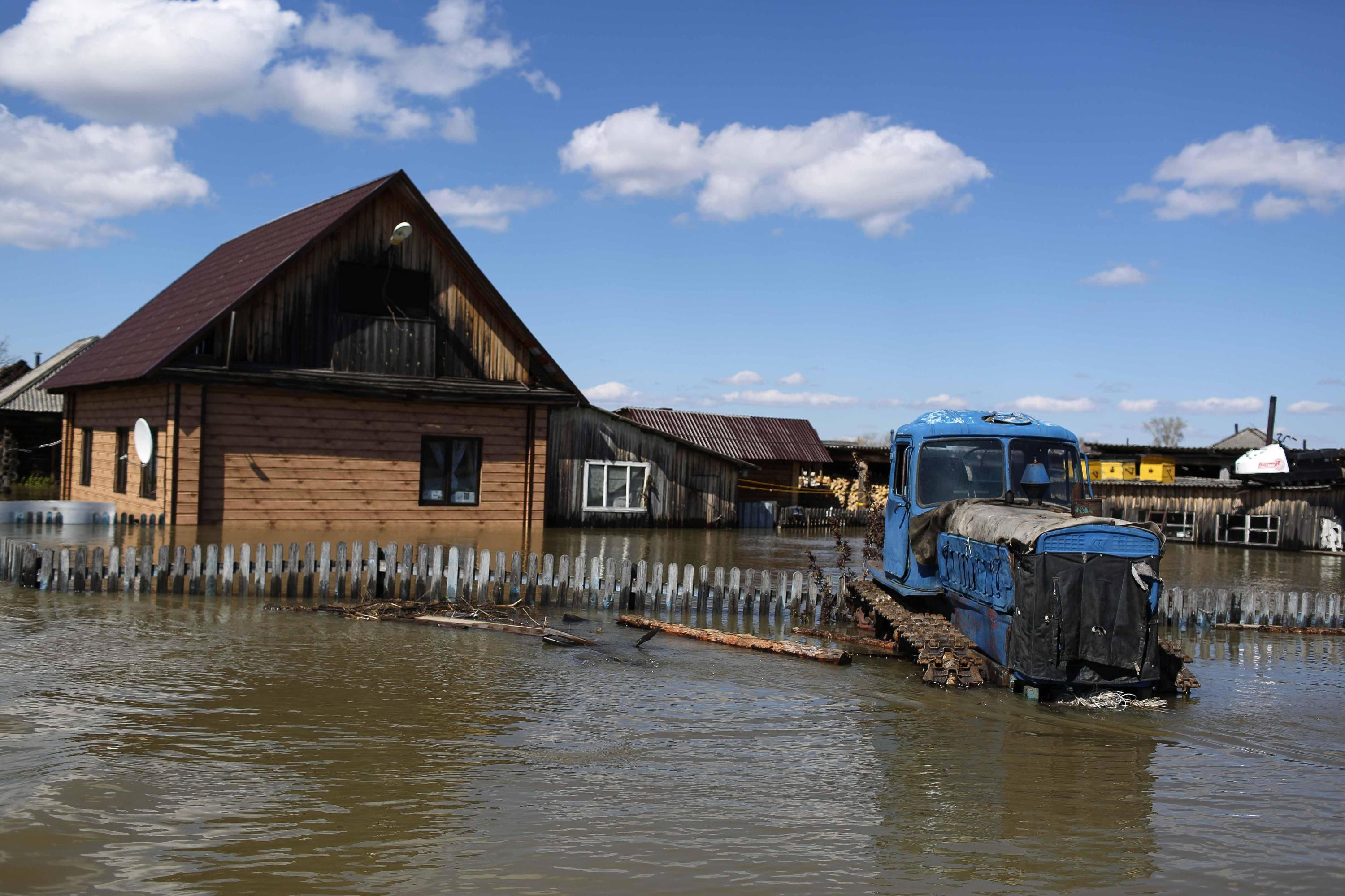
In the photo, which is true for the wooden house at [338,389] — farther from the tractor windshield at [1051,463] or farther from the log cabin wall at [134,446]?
the tractor windshield at [1051,463]

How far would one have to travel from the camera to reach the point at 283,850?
17.7 feet

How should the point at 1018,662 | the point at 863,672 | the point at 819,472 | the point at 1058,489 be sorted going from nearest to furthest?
1. the point at 1018,662
2. the point at 863,672
3. the point at 1058,489
4. the point at 819,472

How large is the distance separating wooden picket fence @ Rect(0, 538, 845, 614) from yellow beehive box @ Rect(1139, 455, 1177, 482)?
30.5 m

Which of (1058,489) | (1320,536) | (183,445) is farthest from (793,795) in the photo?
(1320,536)

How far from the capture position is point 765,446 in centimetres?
4041

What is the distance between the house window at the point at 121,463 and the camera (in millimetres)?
22875

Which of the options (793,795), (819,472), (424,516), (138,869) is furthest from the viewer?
(819,472)

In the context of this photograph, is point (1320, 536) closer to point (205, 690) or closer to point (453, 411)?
point (453, 411)

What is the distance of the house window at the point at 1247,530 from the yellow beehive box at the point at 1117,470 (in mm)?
5340

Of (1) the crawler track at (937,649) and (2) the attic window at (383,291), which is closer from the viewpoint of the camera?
(1) the crawler track at (937,649)

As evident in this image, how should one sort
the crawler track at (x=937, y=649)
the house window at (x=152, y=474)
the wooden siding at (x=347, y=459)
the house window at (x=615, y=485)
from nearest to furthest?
the crawler track at (x=937, y=649) → the wooden siding at (x=347, y=459) → the house window at (x=152, y=474) → the house window at (x=615, y=485)

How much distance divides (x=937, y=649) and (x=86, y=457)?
23.1 metres

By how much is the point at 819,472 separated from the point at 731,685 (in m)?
33.5

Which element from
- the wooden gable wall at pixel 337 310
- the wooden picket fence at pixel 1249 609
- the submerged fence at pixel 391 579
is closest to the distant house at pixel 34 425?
the wooden gable wall at pixel 337 310
